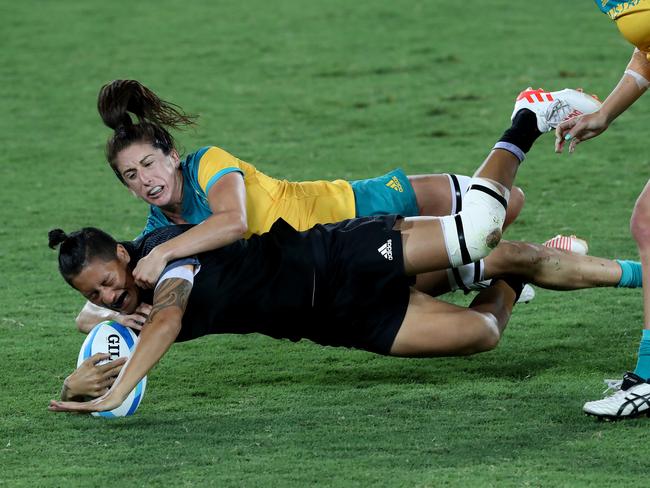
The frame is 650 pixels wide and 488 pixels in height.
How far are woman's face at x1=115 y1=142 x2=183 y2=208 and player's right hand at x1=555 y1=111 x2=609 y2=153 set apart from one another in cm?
150

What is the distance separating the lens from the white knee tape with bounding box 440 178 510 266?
14.8 ft

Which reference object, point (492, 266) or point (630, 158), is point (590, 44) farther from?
point (492, 266)

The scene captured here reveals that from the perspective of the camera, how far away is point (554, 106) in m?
4.85

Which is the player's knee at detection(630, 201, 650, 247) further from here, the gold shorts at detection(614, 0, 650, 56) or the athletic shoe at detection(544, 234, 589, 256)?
the athletic shoe at detection(544, 234, 589, 256)

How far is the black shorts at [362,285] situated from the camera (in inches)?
179

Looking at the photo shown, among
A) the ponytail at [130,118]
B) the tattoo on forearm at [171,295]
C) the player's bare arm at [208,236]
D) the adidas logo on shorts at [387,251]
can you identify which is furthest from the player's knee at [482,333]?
the ponytail at [130,118]

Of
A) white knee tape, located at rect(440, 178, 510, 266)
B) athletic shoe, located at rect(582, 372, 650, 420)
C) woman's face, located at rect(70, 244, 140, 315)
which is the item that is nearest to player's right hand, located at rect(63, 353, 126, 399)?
woman's face, located at rect(70, 244, 140, 315)

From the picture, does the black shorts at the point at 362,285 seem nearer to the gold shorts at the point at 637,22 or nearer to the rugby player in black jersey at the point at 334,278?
the rugby player in black jersey at the point at 334,278

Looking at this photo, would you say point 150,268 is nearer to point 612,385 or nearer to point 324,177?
point 612,385

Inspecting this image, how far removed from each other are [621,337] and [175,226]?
199cm

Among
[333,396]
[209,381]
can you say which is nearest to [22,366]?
[209,381]

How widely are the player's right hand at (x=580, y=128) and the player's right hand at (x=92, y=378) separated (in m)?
1.86

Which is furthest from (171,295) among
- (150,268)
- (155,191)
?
(155,191)

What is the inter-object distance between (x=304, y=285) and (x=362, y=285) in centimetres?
22
